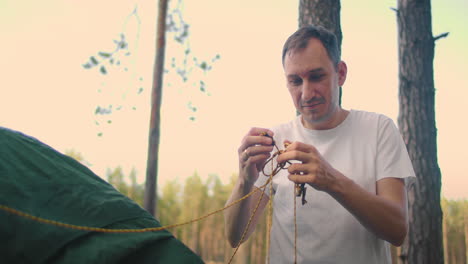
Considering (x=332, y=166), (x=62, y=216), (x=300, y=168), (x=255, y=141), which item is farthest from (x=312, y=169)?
(x=62, y=216)

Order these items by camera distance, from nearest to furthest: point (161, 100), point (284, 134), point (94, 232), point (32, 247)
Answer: point (32, 247), point (94, 232), point (284, 134), point (161, 100)

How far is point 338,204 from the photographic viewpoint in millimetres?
1976

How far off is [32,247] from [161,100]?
4.10 metres

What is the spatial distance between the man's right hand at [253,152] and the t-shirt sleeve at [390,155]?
1.97 ft

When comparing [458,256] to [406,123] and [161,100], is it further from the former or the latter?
[161,100]

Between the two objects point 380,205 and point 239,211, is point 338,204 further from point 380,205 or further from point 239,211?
point 239,211

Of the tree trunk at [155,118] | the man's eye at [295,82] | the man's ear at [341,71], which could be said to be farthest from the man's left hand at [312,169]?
the tree trunk at [155,118]

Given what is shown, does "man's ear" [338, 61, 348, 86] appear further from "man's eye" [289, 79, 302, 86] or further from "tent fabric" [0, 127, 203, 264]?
"tent fabric" [0, 127, 203, 264]

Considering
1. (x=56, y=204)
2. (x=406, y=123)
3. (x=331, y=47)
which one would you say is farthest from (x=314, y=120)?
(x=406, y=123)

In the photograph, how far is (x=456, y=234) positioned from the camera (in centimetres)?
2361

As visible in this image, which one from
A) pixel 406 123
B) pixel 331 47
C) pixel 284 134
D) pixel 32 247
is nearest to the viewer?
pixel 32 247

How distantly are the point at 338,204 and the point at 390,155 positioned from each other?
1.21ft

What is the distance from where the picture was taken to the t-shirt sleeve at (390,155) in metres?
1.90

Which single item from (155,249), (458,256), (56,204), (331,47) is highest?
(331,47)
